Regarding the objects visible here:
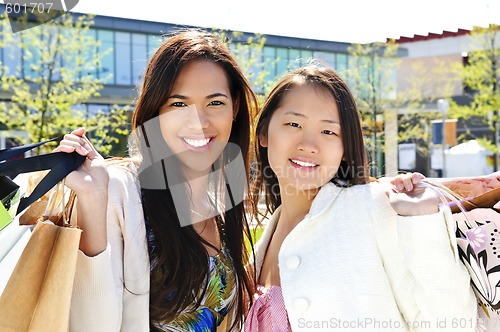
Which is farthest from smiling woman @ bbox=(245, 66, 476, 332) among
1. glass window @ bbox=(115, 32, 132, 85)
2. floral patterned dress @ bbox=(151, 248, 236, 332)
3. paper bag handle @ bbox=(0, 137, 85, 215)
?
glass window @ bbox=(115, 32, 132, 85)

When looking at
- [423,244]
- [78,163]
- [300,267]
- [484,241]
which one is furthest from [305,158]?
[78,163]

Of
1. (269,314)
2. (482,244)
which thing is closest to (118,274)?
(269,314)

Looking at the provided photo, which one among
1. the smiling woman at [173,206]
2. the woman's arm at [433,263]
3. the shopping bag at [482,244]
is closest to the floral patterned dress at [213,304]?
the smiling woman at [173,206]

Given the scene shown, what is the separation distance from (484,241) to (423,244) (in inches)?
7.4

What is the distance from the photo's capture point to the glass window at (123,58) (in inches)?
822

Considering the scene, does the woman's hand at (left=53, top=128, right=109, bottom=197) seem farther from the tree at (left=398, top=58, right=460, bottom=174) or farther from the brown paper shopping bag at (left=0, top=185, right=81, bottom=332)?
the tree at (left=398, top=58, right=460, bottom=174)

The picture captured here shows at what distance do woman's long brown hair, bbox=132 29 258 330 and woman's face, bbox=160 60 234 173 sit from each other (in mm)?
39

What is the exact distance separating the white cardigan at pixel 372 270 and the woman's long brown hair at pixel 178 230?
33cm

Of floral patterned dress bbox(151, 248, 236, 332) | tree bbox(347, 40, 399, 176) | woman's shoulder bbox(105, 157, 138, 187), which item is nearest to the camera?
woman's shoulder bbox(105, 157, 138, 187)

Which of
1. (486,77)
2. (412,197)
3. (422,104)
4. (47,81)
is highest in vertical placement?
(486,77)

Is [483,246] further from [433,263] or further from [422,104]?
[422,104]

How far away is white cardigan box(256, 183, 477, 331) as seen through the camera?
1759mm

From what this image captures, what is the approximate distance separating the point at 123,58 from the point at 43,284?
20501 millimetres
